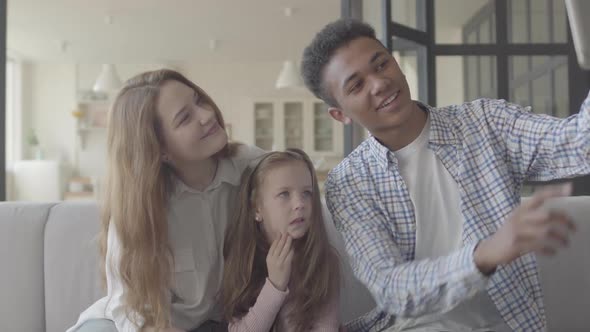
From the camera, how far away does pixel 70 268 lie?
157 cm

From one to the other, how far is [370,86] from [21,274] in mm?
1065

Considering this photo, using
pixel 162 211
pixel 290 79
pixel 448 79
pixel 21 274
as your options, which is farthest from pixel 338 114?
pixel 290 79

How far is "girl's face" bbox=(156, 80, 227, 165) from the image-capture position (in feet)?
4.17

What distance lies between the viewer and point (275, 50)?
7727mm

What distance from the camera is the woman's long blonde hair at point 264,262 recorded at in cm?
126

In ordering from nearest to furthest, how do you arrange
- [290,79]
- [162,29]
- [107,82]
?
[290,79]
[107,82]
[162,29]

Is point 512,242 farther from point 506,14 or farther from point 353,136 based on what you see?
point 506,14

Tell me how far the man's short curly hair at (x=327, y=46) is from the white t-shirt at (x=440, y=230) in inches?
9.7

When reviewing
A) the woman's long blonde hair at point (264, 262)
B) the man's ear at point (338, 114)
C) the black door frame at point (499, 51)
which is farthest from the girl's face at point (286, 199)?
the black door frame at point (499, 51)

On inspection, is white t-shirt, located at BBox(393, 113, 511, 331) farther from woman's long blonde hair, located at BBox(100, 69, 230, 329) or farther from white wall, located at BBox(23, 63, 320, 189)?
white wall, located at BBox(23, 63, 320, 189)

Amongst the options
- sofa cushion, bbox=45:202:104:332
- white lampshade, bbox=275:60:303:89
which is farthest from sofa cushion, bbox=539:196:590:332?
white lampshade, bbox=275:60:303:89

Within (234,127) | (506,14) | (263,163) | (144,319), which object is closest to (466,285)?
(263,163)

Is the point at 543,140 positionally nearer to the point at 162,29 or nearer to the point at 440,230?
the point at 440,230

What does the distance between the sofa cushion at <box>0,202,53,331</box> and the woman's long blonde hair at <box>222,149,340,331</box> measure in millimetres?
583
